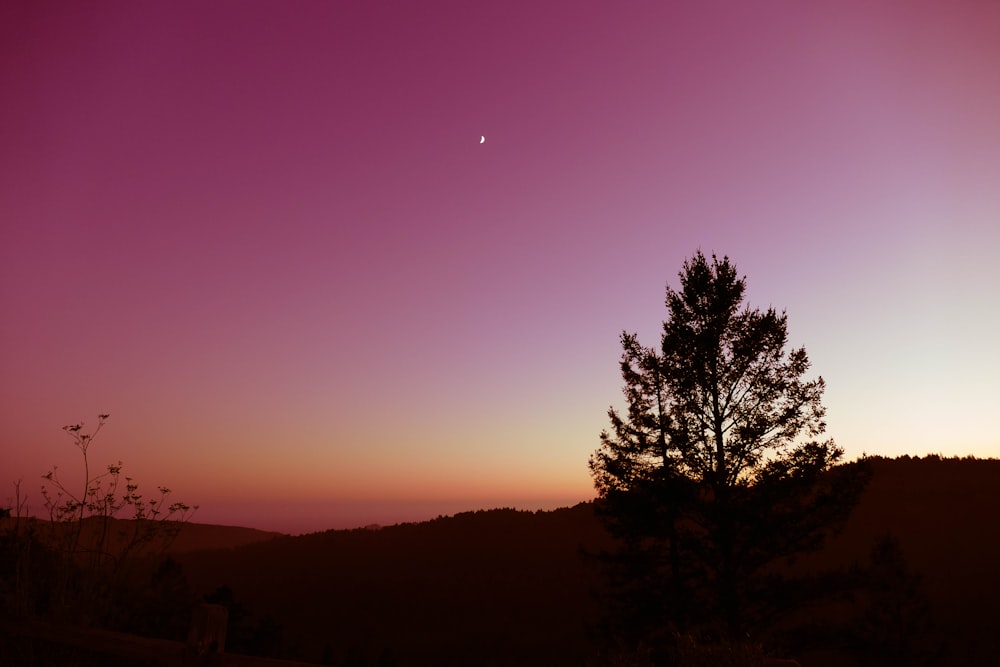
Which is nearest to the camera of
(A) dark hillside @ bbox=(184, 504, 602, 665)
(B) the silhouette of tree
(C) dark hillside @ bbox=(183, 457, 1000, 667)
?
(B) the silhouette of tree

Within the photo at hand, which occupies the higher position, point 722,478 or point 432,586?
point 722,478

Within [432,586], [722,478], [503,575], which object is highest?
[722,478]

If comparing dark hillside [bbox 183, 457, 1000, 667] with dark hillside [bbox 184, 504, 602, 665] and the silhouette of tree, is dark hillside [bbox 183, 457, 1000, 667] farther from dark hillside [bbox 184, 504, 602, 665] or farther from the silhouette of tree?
the silhouette of tree

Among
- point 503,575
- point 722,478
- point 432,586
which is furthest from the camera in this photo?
point 503,575

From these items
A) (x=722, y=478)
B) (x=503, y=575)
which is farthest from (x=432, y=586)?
(x=722, y=478)

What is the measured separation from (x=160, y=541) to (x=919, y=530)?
46446mm

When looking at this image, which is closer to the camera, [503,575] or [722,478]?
[722,478]

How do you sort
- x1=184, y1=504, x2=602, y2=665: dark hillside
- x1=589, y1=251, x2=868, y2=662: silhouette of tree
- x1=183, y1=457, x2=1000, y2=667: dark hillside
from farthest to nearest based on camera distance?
x1=184, y1=504, x2=602, y2=665: dark hillside
x1=183, y1=457, x2=1000, y2=667: dark hillside
x1=589, y1=251, x2=868, y2=662: silhouette of tree

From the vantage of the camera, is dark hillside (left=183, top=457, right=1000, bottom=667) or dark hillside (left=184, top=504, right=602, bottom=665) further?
dark hillside (left=184, top=504, right=602, bottom=665)

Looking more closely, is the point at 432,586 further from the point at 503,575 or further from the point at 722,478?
the point at 722,478

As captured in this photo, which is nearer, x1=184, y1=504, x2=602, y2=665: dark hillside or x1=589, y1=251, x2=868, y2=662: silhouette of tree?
x1=589, y1=251, x2=868, y2=662: silhouette of tree

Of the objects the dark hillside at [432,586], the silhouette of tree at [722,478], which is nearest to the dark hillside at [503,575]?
the dark hillside at [432,586]

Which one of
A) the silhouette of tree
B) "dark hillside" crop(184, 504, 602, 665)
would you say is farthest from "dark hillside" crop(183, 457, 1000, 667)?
the silhouette of tree

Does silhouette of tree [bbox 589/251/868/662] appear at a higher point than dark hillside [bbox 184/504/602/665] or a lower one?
higher
